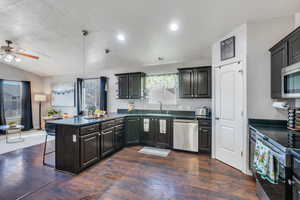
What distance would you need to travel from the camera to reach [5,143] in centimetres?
448

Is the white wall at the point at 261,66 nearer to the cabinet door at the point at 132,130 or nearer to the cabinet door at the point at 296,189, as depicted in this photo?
the cabinet door at the point at 296,189

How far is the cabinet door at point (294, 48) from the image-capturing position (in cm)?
185

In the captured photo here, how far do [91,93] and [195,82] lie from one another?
168 inches

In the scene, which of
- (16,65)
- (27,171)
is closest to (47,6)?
(27,171)

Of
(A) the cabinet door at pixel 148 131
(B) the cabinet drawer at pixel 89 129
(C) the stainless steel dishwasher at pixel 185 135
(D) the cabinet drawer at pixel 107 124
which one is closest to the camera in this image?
(B) the cabinet drawer at pixel 89 129

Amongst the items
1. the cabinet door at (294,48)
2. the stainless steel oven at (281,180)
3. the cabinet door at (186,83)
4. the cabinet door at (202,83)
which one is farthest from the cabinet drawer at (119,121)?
the cabinet door at (294,48)

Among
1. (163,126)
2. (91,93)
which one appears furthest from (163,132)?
(91,93)

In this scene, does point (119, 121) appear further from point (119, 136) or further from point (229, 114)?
point (229, 114)

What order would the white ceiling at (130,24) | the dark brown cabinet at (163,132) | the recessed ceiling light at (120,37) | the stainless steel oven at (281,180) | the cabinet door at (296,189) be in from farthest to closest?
the dark brown cabinet at (163,132) → the recessed ceiling light at (120,37) → the white ceiling at (130,24) → the stainless steel oven at (281,180) → the cabinet door at (296,189)

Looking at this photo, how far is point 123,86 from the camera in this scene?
493 centimetres

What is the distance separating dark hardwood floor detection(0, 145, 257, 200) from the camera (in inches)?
81.5

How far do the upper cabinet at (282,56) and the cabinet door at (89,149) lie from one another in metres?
3.33

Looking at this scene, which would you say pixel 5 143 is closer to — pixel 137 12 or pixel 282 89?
pixel 137 12

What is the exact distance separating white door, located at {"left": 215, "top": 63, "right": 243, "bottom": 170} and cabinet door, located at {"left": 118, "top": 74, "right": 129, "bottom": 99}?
2.79 m
